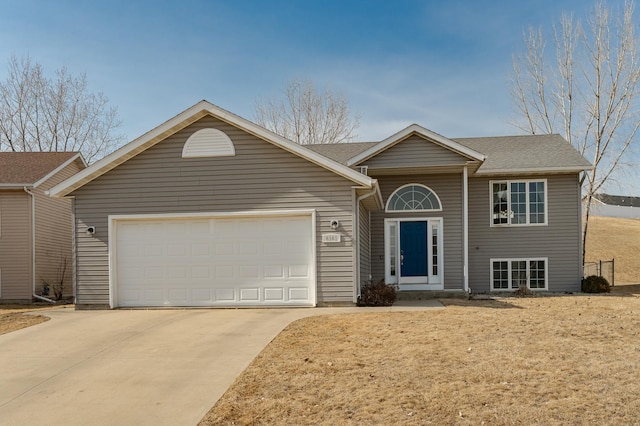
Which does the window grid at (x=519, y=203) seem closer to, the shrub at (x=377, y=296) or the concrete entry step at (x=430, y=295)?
the concrete entry step at (x=430, y=295)

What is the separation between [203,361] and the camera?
7848mm

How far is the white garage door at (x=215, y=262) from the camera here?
12.9 m

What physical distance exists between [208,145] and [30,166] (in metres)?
9.83

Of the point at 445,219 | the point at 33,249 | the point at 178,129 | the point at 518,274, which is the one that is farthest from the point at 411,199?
the point at 33,249

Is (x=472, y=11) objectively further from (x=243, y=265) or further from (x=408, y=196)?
(x=243, y=265)

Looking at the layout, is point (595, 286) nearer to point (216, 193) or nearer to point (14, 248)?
point (216, 193)

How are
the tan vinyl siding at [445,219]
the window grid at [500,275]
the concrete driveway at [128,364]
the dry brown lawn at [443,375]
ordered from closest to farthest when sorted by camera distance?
the dry brown lawn at [443,375]
the concrete driveway at [128,364]
the tan vinyl siding at [445,219]
the window grid at [500,275]

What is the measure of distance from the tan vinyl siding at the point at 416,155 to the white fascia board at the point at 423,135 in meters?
0.17

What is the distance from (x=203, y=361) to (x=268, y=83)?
26563 millimetres

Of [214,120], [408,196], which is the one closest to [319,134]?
[408,196]

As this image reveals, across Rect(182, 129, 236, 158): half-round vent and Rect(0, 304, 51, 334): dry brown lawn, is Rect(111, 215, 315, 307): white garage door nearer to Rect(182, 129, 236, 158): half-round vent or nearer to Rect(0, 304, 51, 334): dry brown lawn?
Rect(182, 129, 236, 158): half-round vent

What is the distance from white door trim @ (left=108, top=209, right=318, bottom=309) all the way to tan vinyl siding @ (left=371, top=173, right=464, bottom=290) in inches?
181

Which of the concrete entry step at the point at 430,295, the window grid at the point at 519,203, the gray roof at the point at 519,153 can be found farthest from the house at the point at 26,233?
the window grid at the point at 519,203

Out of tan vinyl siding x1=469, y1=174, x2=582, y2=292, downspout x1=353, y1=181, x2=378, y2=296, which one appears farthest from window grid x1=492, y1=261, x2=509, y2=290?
downspout x1=353, y1=181, x2=378, y2=296
